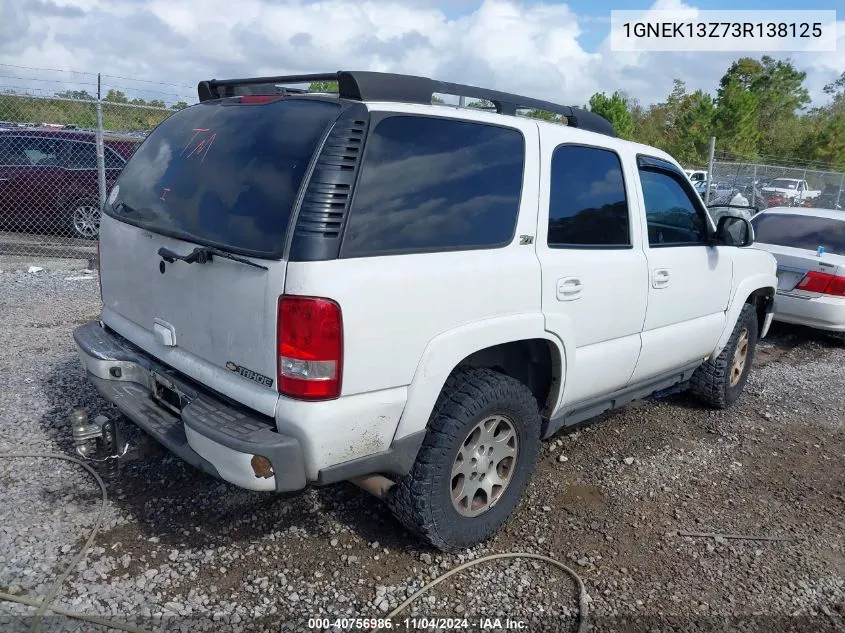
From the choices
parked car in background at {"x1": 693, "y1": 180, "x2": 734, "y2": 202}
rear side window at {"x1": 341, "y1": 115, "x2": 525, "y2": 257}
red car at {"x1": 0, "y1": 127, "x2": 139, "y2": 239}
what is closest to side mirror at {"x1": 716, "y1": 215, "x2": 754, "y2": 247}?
rear side window at {"x1": 341, "y1": 115, "x2": 525, "y2": 257}

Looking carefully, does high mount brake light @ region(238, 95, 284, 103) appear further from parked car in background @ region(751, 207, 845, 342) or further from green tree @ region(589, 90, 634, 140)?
green tree @ region(589, 90, 634, 140)

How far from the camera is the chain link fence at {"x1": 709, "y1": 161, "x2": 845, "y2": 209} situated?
59.1 ft

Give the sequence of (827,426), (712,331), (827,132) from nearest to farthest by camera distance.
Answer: (712,331)
(827,426)
(827,132)

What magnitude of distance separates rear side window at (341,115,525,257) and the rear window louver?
5 centimetres

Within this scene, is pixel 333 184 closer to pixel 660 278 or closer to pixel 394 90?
pixel 394 90

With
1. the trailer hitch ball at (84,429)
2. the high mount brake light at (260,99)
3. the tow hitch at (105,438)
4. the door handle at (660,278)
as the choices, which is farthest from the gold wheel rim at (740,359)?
the trailer hitch ball at (84,429)

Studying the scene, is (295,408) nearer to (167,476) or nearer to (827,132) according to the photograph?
(167,476)

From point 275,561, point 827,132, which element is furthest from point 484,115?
point 827,132

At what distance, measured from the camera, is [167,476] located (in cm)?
356

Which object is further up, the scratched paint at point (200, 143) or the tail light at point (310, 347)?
the scratched paint at point (200, 143)

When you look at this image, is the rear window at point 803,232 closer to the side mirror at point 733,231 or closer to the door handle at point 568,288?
the side mirror at point 733,231

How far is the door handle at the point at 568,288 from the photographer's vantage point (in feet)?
10.3

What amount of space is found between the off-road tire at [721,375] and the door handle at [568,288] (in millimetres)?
2106

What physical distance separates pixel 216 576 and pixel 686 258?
317cm
